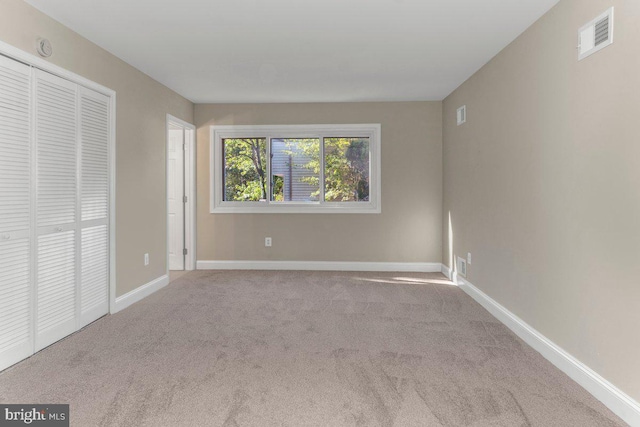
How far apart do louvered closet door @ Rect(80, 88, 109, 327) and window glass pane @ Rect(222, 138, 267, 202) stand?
229 centimetres

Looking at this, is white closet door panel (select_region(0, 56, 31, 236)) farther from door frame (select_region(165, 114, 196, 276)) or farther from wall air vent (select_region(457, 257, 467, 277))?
wall air vent (select_region(457, 257, 467, 277))

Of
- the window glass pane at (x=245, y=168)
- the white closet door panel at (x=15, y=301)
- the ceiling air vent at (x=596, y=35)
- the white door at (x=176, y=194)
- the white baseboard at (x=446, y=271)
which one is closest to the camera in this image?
the ceiling air vent at (x=596, y=35)

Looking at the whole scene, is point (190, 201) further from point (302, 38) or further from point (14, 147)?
point (302, 38)

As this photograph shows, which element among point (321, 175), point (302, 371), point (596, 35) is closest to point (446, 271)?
point (321, 175)

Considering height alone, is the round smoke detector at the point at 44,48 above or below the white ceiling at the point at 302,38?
below

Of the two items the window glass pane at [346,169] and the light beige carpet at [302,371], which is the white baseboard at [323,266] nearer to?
the window glass pane at [346,169]

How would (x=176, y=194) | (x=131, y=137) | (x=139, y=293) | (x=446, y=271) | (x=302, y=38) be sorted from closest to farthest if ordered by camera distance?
(x=302, y=38), (x=131, y=137), (x=139, y=293), (x=446, y=271), (x=176, y=194)

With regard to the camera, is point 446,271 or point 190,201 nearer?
point 446,271

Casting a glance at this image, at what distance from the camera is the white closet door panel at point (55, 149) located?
2.79 m

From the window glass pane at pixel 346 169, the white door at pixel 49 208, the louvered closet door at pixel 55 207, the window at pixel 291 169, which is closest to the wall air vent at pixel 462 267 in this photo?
the window at pixel 291 169

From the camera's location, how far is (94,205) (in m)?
3.42

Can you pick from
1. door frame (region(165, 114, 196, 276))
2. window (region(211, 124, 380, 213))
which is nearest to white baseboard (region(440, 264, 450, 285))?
window (region(211, 124, 380, 213))

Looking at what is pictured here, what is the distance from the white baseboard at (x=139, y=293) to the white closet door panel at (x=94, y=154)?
2.84ft

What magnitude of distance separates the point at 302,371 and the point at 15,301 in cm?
195
